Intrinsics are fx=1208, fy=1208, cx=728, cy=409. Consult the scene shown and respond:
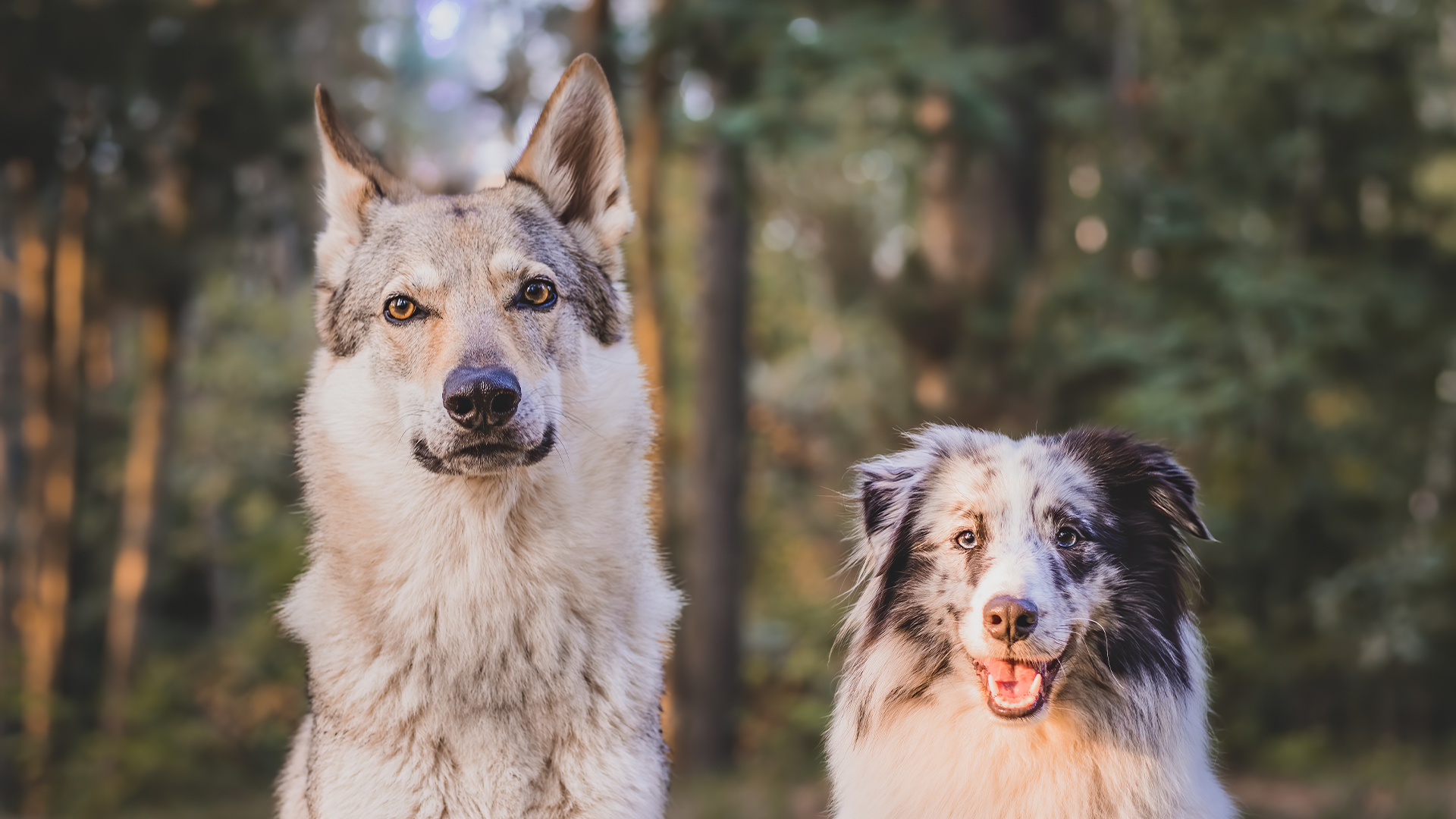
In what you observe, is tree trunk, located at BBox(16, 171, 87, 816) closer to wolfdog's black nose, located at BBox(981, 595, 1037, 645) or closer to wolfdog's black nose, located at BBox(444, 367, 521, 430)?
wolfdog's black nose, located at BBox(444, 367, 521, 430)

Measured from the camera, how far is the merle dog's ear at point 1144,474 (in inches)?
137

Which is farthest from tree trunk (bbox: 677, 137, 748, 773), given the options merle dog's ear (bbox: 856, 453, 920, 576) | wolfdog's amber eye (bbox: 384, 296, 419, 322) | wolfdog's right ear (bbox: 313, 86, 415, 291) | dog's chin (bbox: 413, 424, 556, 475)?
dog's chin (bbox: 413, 424, 556, 475)

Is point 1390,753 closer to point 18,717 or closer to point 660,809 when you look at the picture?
point 660,809

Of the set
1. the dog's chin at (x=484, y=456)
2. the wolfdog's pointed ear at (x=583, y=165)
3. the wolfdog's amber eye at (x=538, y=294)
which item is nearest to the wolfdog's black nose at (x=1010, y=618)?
the dog's chin at (x=484, y=456)

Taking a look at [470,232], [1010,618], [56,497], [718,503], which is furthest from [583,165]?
[56,497]

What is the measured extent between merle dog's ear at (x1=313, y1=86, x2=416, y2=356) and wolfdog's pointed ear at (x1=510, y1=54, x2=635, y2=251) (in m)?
0.46

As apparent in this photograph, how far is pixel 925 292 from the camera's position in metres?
10.4

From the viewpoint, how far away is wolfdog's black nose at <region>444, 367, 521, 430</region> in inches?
122

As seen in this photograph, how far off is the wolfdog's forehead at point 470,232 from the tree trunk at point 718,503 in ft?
29.8

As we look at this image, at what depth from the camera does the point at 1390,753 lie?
38.7 feet

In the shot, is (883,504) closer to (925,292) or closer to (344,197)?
(344,197)

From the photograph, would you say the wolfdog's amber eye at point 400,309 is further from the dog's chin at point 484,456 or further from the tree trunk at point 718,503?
the tree trunk at point 718,503

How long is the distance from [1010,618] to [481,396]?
147 cm

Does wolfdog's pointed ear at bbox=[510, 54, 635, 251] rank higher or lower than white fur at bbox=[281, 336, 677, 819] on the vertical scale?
higher
